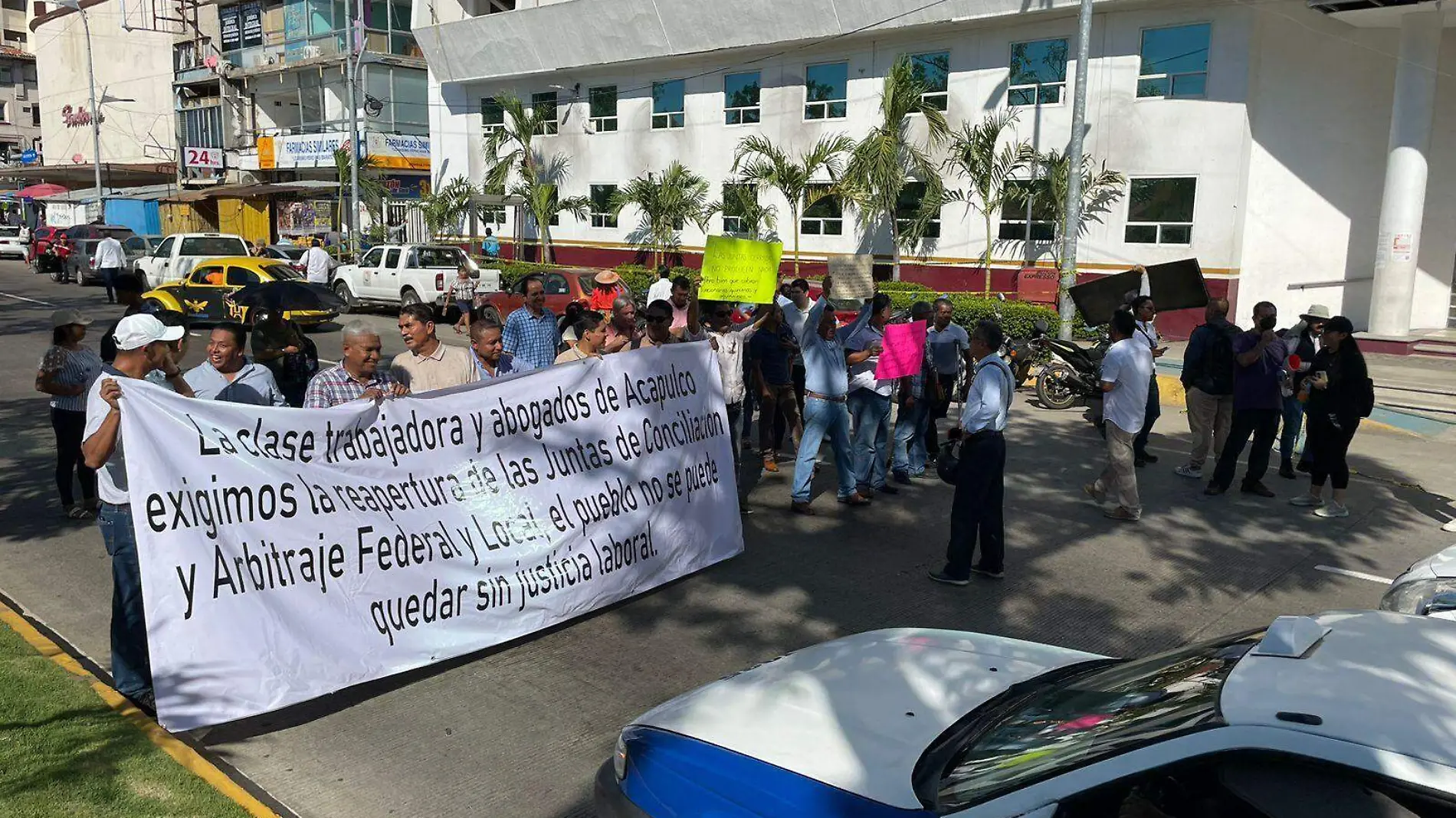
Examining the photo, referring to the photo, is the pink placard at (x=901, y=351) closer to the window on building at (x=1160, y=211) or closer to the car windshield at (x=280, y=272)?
the window on building at (x=1160, y=211)

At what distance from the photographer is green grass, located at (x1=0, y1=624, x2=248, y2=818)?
401cm

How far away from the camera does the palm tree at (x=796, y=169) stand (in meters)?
25.7

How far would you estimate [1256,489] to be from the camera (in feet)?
32.1

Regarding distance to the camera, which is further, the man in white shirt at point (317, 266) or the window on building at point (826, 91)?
the window on building at point (826, 91)

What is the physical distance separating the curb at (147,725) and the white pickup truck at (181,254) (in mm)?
22491

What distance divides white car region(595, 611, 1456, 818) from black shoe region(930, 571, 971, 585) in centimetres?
303

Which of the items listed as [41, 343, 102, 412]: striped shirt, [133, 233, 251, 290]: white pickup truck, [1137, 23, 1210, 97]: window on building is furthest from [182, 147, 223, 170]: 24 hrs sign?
[41, 343, 102, 412]: striped shirt

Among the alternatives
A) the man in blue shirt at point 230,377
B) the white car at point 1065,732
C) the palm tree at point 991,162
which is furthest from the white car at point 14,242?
the white car at point 1065,732

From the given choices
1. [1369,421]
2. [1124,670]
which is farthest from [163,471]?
[1369,421]

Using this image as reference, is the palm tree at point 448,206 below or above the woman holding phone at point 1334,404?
above

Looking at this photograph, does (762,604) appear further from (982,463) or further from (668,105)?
(668,105)

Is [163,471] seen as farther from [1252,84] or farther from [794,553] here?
Answer: [1252,84]

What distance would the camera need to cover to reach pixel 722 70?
94.5ft

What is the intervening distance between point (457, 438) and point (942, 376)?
6.09 meters
